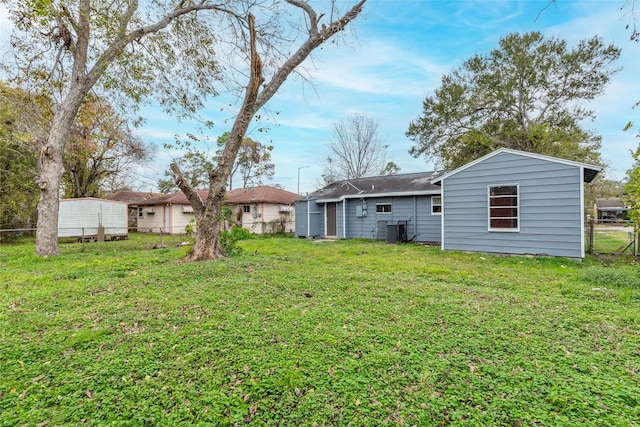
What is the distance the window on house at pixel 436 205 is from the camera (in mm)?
11505

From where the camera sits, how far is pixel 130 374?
7.64ft

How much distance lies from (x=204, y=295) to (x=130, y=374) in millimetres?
1932

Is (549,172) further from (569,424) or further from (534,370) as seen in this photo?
(569,424)

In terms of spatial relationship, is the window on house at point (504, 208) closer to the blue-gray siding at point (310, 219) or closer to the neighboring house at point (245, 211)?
the blue-gray siding at point (310, 219)

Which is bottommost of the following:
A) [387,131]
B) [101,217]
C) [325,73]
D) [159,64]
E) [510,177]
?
[101,217]

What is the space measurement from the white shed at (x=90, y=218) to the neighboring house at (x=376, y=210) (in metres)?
9.90

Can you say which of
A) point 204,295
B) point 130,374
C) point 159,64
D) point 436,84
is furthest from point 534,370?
point 436,84

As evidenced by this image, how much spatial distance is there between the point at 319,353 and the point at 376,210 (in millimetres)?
10996

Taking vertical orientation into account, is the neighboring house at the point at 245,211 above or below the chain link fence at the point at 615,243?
above

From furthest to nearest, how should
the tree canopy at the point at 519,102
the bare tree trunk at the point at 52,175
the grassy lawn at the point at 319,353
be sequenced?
the tree canopy at the point at 519,102, the bare tree trunk at the point at 52,175, the grassy lawn at the point at 319,353

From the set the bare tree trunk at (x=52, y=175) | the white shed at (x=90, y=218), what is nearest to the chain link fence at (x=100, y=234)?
the white shed at (x=90, y=218)

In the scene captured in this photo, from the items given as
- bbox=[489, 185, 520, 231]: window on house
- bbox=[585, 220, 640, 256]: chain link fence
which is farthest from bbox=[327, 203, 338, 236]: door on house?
bbox=[585, 220, 640, 256]: chain link fence

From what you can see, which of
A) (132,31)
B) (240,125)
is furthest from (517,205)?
(132,31)

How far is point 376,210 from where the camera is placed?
43.4 ft
